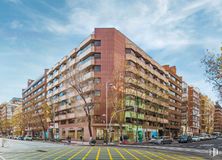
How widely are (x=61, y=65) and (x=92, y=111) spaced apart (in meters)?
32.6

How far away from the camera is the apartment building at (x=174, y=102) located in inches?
4689

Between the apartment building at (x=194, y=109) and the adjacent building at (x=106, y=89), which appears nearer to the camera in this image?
the adjacent building at (x=106, y=89)

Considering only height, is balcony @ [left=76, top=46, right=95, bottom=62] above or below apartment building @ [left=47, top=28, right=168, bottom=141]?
above

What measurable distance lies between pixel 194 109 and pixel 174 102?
2946 centimetres

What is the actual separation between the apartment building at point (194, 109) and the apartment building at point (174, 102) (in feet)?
43.8

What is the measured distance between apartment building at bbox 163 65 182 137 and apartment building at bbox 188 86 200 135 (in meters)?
13.4

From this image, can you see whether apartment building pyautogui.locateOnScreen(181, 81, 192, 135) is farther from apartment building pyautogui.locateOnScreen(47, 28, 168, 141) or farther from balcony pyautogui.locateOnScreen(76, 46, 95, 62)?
balcony pyautogui.locateOnScreen(76, 46, 95, 62)

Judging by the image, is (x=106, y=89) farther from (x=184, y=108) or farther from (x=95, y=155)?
(x=184, y=108)

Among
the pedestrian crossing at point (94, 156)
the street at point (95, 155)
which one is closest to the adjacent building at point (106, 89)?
the street at point (95, 155)

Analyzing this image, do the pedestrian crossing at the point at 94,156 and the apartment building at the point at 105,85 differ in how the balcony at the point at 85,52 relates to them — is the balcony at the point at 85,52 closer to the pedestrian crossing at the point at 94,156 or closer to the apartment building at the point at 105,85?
the apartment building at the point at 105,85

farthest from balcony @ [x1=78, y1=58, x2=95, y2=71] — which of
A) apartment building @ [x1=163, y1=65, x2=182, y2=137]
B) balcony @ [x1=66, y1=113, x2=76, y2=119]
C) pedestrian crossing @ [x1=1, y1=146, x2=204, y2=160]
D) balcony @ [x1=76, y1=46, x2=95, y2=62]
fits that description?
apartment building @ [x1=163, y1=65, x2=182, y2=137]

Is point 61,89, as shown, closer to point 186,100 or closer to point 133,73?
point 133,73

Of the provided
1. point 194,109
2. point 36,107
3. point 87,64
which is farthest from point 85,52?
point 194,109

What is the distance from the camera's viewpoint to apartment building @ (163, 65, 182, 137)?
391 feet
